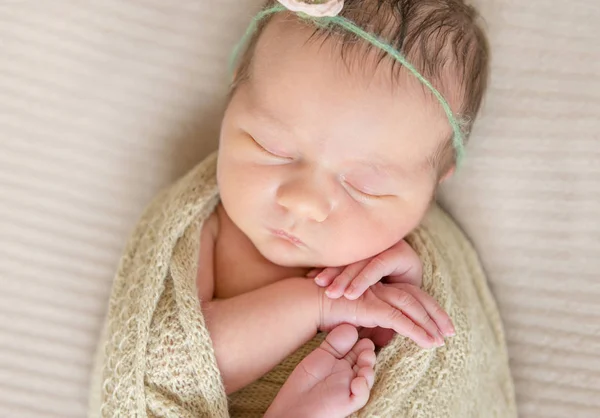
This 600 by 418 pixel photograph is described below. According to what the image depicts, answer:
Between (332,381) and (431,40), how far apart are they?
23.6 inches

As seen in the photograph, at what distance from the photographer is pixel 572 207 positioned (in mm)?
1400

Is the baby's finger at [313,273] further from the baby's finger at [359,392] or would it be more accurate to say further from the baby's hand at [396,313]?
the baby's finger at [359,392]

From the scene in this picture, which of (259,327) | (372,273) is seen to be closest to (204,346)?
(259,327)

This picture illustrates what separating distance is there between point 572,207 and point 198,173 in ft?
2.54

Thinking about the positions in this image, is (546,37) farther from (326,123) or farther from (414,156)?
(326,123)

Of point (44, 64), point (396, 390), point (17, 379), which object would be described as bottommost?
point (17, 379)

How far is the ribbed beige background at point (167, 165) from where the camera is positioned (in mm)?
1402

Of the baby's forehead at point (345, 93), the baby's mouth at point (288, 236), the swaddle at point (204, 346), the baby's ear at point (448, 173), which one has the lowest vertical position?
→ the swaddle at point (204, 346)

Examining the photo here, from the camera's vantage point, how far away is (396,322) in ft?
3.88

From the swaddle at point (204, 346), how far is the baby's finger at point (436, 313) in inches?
1.7

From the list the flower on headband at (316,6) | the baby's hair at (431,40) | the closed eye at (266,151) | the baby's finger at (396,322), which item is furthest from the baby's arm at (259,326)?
the flower on headband at (316,6)

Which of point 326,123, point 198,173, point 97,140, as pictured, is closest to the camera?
point 326,123

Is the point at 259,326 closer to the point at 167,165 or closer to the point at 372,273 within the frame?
the point at 372,273

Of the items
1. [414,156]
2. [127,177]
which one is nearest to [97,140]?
[127,177]
